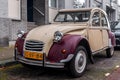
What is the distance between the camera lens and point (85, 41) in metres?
7.95

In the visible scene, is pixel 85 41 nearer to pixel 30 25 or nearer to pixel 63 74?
pixel 63 74

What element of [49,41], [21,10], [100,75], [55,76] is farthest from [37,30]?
[21,10]

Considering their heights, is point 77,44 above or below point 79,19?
below

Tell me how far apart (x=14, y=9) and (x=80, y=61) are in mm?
7424

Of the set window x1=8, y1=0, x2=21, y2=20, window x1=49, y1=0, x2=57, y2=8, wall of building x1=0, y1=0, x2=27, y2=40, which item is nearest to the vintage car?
wall of building x1=0, y1=0, x2=27, y2=40

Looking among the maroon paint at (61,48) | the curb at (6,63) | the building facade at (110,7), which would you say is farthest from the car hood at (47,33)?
the building facade at (110,7)

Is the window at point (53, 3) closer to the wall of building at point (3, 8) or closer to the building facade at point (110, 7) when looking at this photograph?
the wall of building at point (3, 8)

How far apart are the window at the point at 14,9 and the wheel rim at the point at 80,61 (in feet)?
22.3

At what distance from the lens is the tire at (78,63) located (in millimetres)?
7284

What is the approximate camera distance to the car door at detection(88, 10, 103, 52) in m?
8.65

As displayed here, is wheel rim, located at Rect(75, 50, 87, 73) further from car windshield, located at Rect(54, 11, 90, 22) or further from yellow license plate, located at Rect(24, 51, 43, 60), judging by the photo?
car windshield, located at Rect(54, 11, 90, 22)

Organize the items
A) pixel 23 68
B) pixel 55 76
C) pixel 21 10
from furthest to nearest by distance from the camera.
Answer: pixel 21 10
pixel 23 68
pixel 55 76

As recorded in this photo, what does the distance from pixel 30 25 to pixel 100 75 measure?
8776 mm

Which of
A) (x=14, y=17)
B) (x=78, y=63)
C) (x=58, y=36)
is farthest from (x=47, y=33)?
(x=14, y=17)
